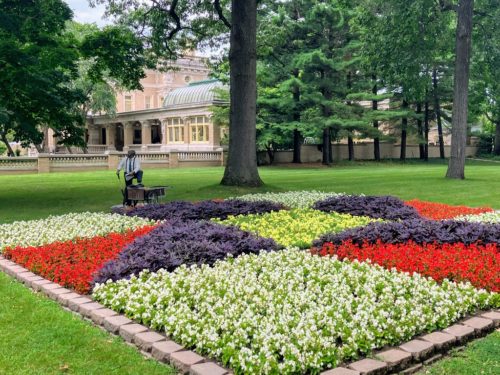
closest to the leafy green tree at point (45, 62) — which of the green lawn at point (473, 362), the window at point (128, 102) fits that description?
the green lawn at point (473, 362)

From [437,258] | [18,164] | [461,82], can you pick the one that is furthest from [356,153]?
[437,258]

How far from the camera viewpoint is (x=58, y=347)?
15.6 ft

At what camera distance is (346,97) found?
1674 inches

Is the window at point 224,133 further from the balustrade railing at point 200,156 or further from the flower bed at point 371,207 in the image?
the flower bed at point 371,207

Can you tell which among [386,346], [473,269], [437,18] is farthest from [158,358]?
[437,18]

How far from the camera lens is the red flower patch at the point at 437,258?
673cm

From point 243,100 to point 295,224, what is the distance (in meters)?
9.48

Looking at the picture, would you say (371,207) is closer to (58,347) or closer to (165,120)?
(58,347)

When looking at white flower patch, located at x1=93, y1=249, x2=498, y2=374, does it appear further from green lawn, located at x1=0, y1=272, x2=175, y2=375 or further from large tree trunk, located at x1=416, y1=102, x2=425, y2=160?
large tree trunk, located at x1=416, y1=102, x2=425, y2=160

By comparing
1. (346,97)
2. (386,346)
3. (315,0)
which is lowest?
(386,346)

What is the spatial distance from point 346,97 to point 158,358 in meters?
39.9

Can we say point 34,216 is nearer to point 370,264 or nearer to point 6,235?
point 6,235

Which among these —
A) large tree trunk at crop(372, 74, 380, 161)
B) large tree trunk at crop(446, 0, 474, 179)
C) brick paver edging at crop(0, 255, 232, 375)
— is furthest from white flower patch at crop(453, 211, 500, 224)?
large tree trunk at crop(372, 74, 380, 161)

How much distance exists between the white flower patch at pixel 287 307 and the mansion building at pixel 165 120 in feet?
96.5
